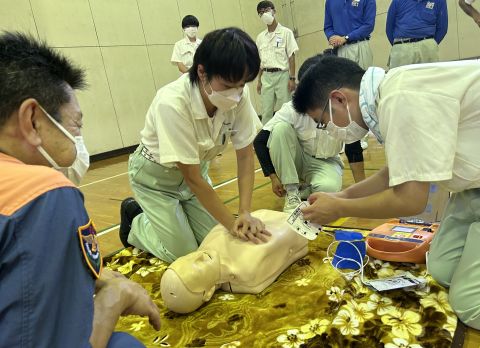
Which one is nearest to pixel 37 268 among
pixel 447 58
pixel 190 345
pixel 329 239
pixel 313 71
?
pixel 190 345

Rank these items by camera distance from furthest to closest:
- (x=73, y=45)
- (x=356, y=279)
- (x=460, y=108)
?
1. (x=73, y=45)
2. (x=356, y=279)
3. (x=460, y=108)

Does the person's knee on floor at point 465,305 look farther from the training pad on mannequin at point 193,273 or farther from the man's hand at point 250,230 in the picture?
the training pad on mannequin at point 193,273

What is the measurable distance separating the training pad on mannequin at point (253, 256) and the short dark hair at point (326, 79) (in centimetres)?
55

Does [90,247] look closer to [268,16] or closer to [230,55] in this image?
[230,55]

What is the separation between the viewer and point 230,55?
4.74ft

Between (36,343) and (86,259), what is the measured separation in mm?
141

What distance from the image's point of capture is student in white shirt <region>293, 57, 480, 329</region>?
109 centimetres

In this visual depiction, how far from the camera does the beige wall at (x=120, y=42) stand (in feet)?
16.7

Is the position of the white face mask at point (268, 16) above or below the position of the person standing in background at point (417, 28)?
above

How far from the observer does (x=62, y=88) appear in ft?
2.67

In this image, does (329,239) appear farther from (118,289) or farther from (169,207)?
(118,289)

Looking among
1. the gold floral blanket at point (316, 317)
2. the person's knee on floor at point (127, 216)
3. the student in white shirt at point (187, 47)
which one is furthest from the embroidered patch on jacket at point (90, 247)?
the student in white shirt at point (187, 47)

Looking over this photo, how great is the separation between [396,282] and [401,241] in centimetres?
25

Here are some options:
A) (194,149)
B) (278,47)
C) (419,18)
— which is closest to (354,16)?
(419,18)
